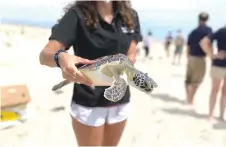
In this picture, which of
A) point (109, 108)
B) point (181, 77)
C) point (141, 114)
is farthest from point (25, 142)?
point (181, 77)

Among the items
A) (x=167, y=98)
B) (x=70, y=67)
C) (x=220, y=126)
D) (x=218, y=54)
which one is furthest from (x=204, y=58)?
(x=70, y=67)

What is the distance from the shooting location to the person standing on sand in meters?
1.63

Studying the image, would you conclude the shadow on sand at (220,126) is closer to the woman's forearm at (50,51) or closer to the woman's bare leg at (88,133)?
the woman's bare leg at (88,133)

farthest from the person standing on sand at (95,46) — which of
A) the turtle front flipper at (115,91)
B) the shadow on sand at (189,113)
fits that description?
the shadow on sand at (189,113)

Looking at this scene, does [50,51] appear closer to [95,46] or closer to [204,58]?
[95,46]

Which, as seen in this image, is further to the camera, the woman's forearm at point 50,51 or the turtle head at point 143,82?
the woman's forearm at point 50,51

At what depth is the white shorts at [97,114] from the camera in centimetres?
179

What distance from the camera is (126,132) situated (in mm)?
4012

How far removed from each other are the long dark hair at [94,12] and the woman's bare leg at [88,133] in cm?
49

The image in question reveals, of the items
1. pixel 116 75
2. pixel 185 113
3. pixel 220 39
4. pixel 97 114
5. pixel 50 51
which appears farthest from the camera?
pixel 185 113

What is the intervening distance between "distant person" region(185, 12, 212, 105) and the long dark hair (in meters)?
3.25

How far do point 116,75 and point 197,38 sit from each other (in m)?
3.62

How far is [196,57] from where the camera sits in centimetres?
509

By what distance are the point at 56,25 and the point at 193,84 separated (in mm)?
4025
